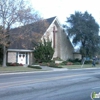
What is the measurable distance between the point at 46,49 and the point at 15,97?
2986 centimetres

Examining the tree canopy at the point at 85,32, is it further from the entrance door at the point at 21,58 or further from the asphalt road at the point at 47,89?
the asphalt road at the point at 47,89

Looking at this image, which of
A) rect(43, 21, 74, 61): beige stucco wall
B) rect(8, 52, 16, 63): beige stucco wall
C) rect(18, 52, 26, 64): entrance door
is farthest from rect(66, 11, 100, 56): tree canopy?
rect(8, 52, 16, 63): beige stucco wall

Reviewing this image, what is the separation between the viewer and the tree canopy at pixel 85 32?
4356 centimetres

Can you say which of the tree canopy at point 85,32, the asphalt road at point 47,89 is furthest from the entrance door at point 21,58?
the asphalt road at point 47,89

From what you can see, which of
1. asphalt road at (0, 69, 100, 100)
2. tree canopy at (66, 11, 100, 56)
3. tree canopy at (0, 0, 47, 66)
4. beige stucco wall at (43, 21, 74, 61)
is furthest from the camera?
beige stucco wall at (43, 21, 74, 61)

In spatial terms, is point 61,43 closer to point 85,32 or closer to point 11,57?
point 85,32

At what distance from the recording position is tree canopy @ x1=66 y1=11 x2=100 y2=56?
143 feet

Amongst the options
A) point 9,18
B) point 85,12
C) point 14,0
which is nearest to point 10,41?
point 9,18

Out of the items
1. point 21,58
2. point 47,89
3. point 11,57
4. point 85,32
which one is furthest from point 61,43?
point 47,89

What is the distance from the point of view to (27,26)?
3077 cm

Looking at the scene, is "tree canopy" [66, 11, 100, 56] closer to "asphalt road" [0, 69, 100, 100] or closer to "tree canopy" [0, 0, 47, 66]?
"tree canopy" [0, 0, 47, 66]

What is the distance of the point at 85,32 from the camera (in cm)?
4328

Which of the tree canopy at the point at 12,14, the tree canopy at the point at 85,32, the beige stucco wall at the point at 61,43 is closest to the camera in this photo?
the tree canopy at the point at 12,14

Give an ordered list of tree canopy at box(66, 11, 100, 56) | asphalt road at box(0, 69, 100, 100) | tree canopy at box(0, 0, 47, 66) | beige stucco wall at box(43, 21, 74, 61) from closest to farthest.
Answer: asphalt road at box(0, 69, 100, 100) → tree canopy at box(0, 0, 47, 66) → tree canopy at box(66, 11, 100, 56) → beige stucco wall at box(43, 21, 74, 61)
